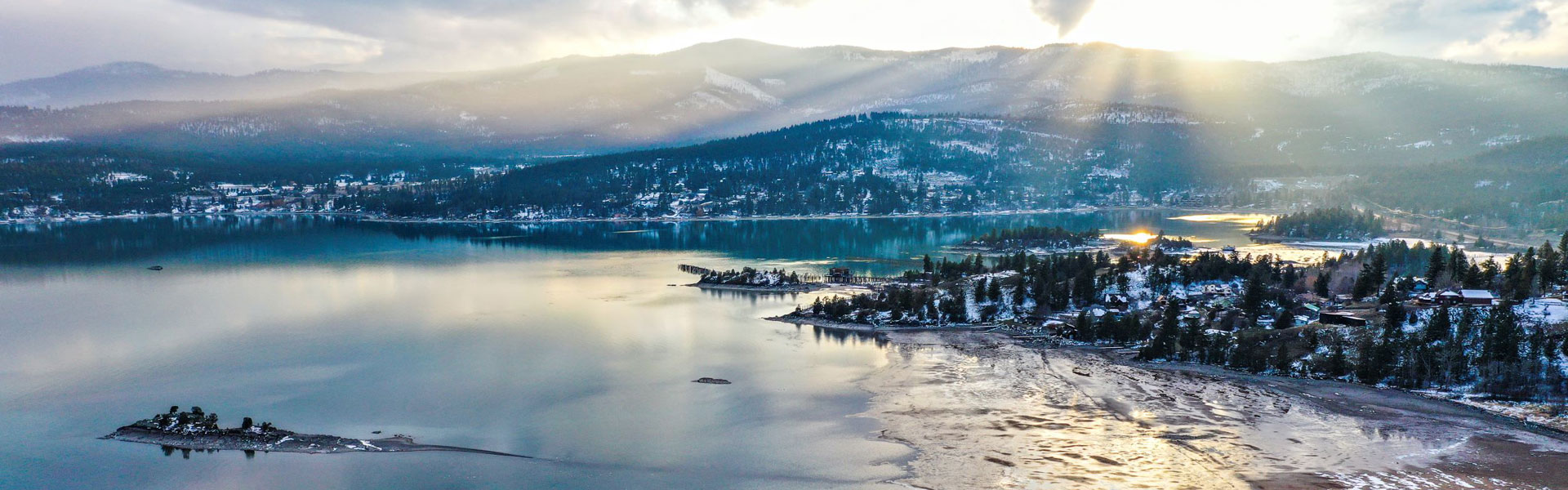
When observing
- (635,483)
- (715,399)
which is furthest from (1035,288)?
(635,483)

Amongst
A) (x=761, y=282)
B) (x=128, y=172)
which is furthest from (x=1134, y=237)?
(x=128, y=172)

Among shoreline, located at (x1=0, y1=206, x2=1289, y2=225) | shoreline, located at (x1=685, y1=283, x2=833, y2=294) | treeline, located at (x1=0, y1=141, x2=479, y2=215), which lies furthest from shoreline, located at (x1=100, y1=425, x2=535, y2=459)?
treeline, located at (x1=0, y1=141, x2=479, y2=215)

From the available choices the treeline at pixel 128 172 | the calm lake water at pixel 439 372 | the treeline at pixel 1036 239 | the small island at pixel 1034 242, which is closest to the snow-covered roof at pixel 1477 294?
the calm lake water at pixel 439 372

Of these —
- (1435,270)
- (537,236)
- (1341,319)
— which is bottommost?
(1341,319)

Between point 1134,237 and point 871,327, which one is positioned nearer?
point 871,327

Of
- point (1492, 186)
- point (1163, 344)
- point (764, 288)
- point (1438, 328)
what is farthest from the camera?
point (1492, 186)

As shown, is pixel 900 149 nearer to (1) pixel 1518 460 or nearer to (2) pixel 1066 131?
(2) pixel 1066 131

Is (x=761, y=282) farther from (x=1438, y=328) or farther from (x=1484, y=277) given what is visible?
(x=1484, y=277)

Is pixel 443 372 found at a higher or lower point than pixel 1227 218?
lower
